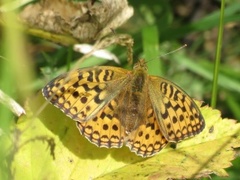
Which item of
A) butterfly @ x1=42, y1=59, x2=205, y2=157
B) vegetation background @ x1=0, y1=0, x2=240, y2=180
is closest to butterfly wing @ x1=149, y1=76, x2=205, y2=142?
butterfly @ x1=42, y1=59, x2=205, y2=157

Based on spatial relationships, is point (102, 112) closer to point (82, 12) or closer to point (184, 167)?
point (184, 167)

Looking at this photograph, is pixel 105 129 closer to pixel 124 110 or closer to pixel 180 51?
pixel 124 110

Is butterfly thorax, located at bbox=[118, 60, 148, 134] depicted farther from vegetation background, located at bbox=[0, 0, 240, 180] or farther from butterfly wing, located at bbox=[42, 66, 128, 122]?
vegetation background, located at bbox=[0, 0, 240, 180]

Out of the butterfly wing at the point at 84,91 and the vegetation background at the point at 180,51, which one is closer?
the butterfly wing at the point at 84,91

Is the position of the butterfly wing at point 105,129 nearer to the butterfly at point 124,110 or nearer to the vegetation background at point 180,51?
the butterfly at point 124,110

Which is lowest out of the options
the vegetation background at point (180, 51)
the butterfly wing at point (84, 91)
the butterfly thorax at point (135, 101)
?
the vegetation background at point (180, 51)

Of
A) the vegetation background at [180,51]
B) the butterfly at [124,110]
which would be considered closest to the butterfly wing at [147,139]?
the butterfly at [124,110]
